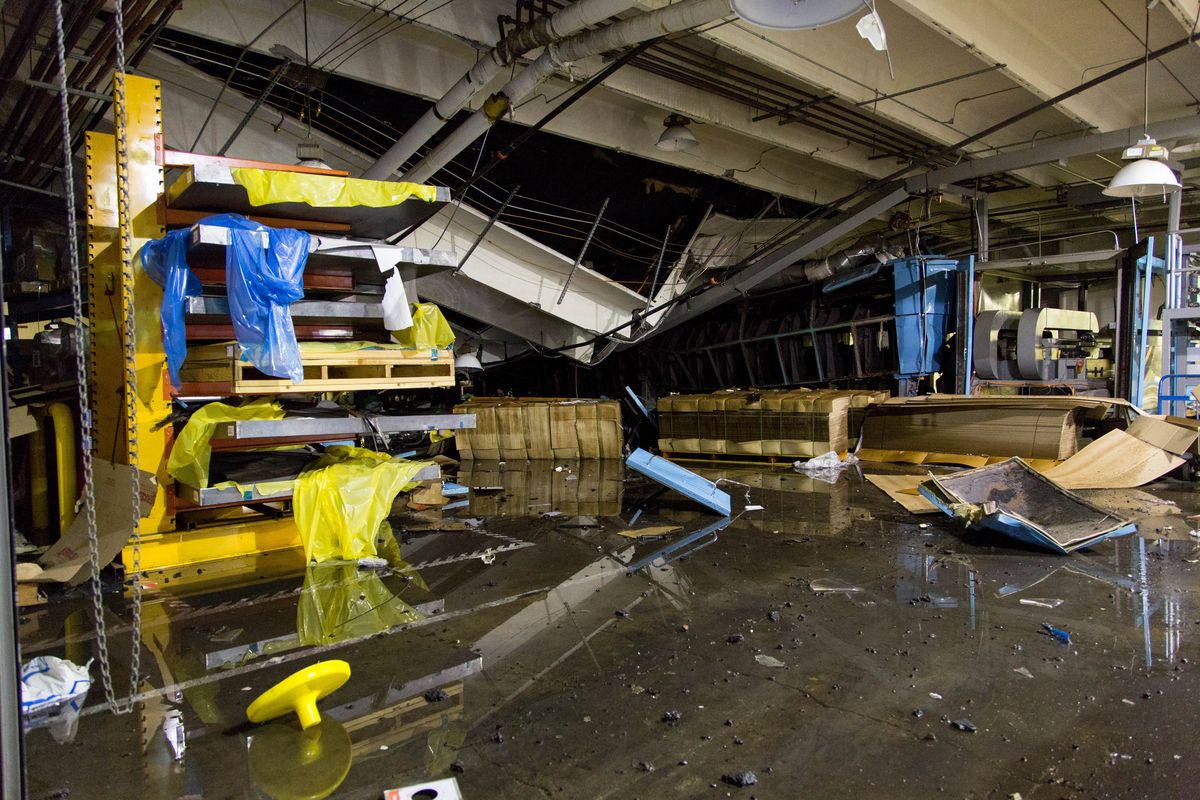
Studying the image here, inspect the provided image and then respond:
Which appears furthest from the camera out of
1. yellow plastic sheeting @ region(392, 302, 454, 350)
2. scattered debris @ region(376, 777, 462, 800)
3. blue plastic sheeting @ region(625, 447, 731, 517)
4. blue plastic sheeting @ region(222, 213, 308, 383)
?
blue plastic sheeting @ region(625, 447, 731, 517)

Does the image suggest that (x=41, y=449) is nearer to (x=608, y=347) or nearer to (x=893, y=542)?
A: (x=893, y=542)

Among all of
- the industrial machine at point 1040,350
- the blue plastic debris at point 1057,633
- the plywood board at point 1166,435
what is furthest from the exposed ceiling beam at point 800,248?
the blue plastic debris at point 1057,633

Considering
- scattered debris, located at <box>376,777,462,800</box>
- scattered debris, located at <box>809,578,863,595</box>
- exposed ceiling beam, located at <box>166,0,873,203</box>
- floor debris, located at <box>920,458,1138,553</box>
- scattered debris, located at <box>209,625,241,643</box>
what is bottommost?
scattered debris, located at <box>376,777,462,800</box>

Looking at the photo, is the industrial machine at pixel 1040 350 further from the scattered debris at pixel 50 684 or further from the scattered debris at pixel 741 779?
the scattered debris at pixel 50 684

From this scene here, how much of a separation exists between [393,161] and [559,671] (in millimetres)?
6233

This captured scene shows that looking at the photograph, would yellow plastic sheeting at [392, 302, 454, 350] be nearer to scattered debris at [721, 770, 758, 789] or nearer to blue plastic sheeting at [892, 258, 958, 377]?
scattered debris at [721, 770, 758, 789]

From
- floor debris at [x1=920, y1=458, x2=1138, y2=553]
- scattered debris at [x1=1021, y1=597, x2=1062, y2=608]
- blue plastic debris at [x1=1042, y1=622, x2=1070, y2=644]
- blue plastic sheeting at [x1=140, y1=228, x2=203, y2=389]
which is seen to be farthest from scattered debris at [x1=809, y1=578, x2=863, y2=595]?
blue plastic sheeting at [x1=140, y1=228, x2=203, y2=389]

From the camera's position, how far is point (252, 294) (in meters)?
4.32

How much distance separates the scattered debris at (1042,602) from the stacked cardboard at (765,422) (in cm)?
510

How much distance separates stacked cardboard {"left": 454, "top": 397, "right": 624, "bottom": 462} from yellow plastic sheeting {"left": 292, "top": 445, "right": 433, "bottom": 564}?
16.1 ft

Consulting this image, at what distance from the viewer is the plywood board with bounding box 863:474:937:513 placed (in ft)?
20.2

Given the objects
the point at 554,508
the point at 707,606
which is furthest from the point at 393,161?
the point at 707,606

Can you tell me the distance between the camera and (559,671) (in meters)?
3.17

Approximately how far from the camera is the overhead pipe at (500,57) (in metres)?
5.70
